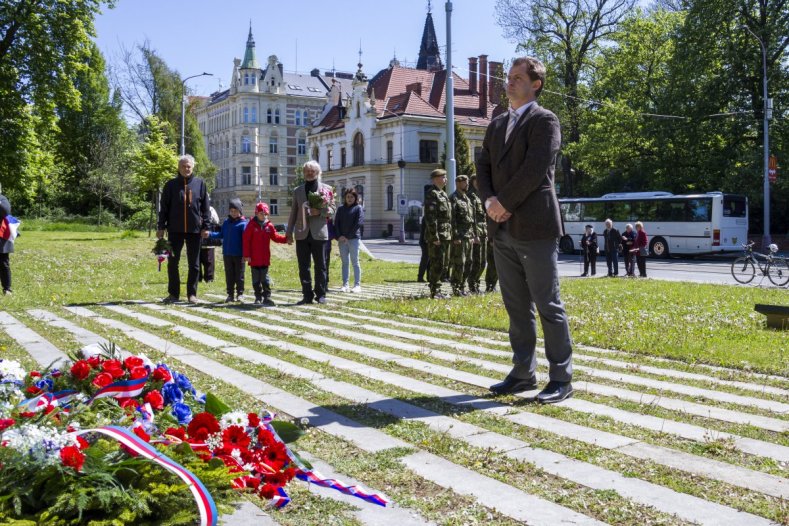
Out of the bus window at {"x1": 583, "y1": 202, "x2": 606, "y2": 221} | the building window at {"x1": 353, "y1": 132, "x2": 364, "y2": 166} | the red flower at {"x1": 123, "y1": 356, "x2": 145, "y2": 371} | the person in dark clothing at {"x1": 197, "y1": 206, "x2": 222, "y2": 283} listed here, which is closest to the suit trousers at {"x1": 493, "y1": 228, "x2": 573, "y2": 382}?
the red flower at {"x1": 123, "y1": 356, "x2": 145, "y2": 371}

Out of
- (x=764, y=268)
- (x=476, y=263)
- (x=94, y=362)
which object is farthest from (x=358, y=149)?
(x=94, y=362)

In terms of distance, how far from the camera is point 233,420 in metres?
3.41

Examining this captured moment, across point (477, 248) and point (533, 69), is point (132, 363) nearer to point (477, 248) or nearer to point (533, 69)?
point (533, 69)

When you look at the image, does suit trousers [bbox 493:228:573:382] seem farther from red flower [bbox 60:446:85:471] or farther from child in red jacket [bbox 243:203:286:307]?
child in red jacket [bbox 243:203:286:307]

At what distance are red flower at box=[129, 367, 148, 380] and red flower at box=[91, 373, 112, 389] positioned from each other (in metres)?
0.10

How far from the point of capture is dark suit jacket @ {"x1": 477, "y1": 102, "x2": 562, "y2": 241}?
Answer: 5238 millimetres

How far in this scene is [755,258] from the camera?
2194cm

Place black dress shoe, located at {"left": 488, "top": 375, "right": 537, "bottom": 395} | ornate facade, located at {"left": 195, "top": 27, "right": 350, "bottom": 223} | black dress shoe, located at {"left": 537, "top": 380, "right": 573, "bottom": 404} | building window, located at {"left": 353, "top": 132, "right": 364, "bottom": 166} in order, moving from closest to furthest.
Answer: black dress shoe, located at {"left": 537, "top": 380, "right": 573, "bottom": 404}
black dress shoe, located at {"left": 488, "top": 375, "right": 537, "bottom": 395}
building window, located at {"left": 353, "top": 132, "right": 364, "bottom": 166}
ornate facade, located at {"left": 195, "top": 27, "right": 350, "bottom": 223}

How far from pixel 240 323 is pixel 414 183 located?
66.4 m

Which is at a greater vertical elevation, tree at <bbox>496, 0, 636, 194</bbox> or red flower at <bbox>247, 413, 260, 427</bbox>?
tree at <bbox>496, 0, 636, 194</bbox>

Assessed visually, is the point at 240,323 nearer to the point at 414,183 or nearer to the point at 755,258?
the point at 755,258

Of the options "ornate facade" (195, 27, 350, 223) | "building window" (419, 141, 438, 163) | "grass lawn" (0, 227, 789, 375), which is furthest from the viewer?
"ornate facade" (195, 27, 350, 223)

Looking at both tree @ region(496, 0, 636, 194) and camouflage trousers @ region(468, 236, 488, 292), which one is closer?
camouflage trousers @ region(468, 236, 488, 292)

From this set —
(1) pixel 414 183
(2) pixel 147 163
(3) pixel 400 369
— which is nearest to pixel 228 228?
(3) pixel 400 369
